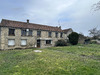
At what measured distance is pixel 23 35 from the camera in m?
22.4

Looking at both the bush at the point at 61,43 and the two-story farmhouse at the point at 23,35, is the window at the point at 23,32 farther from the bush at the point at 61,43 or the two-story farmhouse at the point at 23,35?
the bush at the point at 61,43

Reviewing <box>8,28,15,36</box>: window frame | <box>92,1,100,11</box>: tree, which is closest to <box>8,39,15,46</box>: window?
<box>8,28,15,36</box>: window frame

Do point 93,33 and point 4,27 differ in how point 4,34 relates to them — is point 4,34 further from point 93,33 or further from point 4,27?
point 93,33

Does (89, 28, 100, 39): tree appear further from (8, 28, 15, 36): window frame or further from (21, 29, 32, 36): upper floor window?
(8, 28, 15, 36): window frame

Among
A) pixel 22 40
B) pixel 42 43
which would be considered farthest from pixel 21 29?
pixel 42 43

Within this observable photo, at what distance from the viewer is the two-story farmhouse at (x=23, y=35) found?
19.8 meters

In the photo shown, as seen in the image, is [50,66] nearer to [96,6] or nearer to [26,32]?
[96,6]

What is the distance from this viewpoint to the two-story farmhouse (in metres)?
19.8

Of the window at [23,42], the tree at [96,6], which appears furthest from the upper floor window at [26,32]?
the tree at [96,6]

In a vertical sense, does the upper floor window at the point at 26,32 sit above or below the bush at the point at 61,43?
above

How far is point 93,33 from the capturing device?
149 feet

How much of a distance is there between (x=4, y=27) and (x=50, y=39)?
13783 mm

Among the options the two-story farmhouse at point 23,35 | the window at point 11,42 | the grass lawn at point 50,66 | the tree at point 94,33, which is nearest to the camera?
the grass lawn at point 50,66

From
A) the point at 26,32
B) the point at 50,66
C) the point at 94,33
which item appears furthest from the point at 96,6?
the point at 94,33
